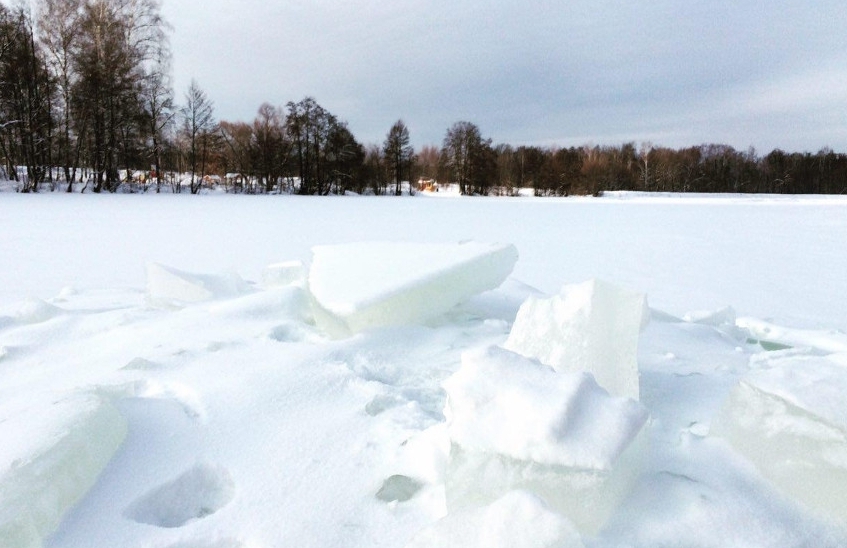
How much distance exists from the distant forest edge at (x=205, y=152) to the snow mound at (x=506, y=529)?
21.6 meters

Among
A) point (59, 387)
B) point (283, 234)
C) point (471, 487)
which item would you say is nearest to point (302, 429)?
point (471, 487)

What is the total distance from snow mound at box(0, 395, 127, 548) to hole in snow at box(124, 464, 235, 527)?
4.9 inches

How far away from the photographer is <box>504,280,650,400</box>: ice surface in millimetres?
1261

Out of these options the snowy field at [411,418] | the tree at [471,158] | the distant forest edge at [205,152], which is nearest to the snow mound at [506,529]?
the snowy field at [411,418]

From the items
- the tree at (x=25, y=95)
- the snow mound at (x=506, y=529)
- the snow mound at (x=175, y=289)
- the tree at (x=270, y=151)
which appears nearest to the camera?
the snow mound at (x=506, y=529)

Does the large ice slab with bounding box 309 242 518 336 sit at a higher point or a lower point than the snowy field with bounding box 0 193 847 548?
higher

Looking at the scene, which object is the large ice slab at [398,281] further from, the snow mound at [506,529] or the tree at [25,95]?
the tree at [25,95]

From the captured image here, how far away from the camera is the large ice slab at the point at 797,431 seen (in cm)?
88

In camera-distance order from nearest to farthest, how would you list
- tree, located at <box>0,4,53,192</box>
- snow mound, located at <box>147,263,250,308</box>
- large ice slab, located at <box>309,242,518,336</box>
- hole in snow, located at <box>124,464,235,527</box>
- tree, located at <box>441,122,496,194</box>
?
hole in snow, located at <box>124,464,235,527</box> → large ice slab, located at <box>309,242,518,336</box> → snow mound, located at <box>147,263,250,308</box> → tree, located at <box>0,4,53,192</box> → tree, located at <box>441,122,496,194</box>

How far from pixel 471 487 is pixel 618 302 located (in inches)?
29.9

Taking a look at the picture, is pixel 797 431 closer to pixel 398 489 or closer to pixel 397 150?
pixel 398 489

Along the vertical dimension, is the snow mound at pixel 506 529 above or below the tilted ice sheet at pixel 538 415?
below

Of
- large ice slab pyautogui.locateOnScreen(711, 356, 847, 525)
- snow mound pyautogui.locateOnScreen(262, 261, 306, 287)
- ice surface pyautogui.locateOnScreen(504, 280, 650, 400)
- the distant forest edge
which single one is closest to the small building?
the distant forest edge

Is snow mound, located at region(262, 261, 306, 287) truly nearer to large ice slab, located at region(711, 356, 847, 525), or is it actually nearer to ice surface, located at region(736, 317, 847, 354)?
large ice slab, located at region(711, 356, 847, 525)
